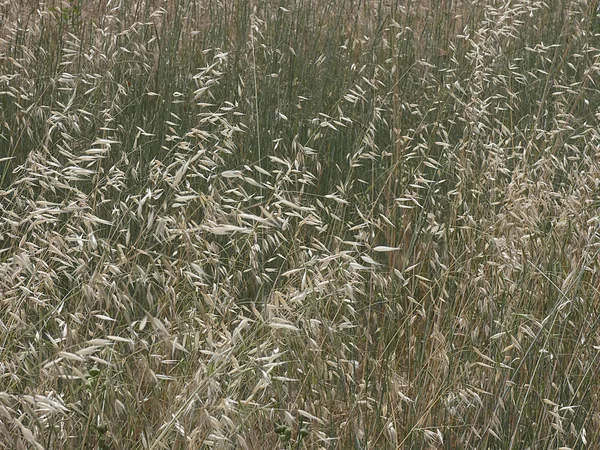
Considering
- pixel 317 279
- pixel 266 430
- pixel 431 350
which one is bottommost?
pixel 266 430

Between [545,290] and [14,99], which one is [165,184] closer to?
[14,99]

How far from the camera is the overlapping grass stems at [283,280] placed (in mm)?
1712

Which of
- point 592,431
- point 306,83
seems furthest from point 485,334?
point 306,83

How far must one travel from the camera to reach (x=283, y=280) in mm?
2455

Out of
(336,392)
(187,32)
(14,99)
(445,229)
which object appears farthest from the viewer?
(187,32)

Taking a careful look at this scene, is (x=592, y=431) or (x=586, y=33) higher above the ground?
(x=586, y=33)

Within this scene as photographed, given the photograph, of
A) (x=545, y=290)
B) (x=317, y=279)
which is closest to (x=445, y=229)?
(x=545, y=290)

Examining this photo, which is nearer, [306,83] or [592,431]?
[592,431]

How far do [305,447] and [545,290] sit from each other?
0.79 m

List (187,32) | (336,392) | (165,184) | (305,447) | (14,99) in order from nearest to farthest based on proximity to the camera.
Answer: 1. (305,447)
2. (336,392)
3. (165,184)
4. (14,99)
5. (187,32)

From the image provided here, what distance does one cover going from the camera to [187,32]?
152 inches

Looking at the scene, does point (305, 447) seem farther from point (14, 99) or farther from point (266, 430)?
point (14, 99)

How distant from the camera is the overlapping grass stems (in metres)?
1.71

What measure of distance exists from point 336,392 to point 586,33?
2.93 m
